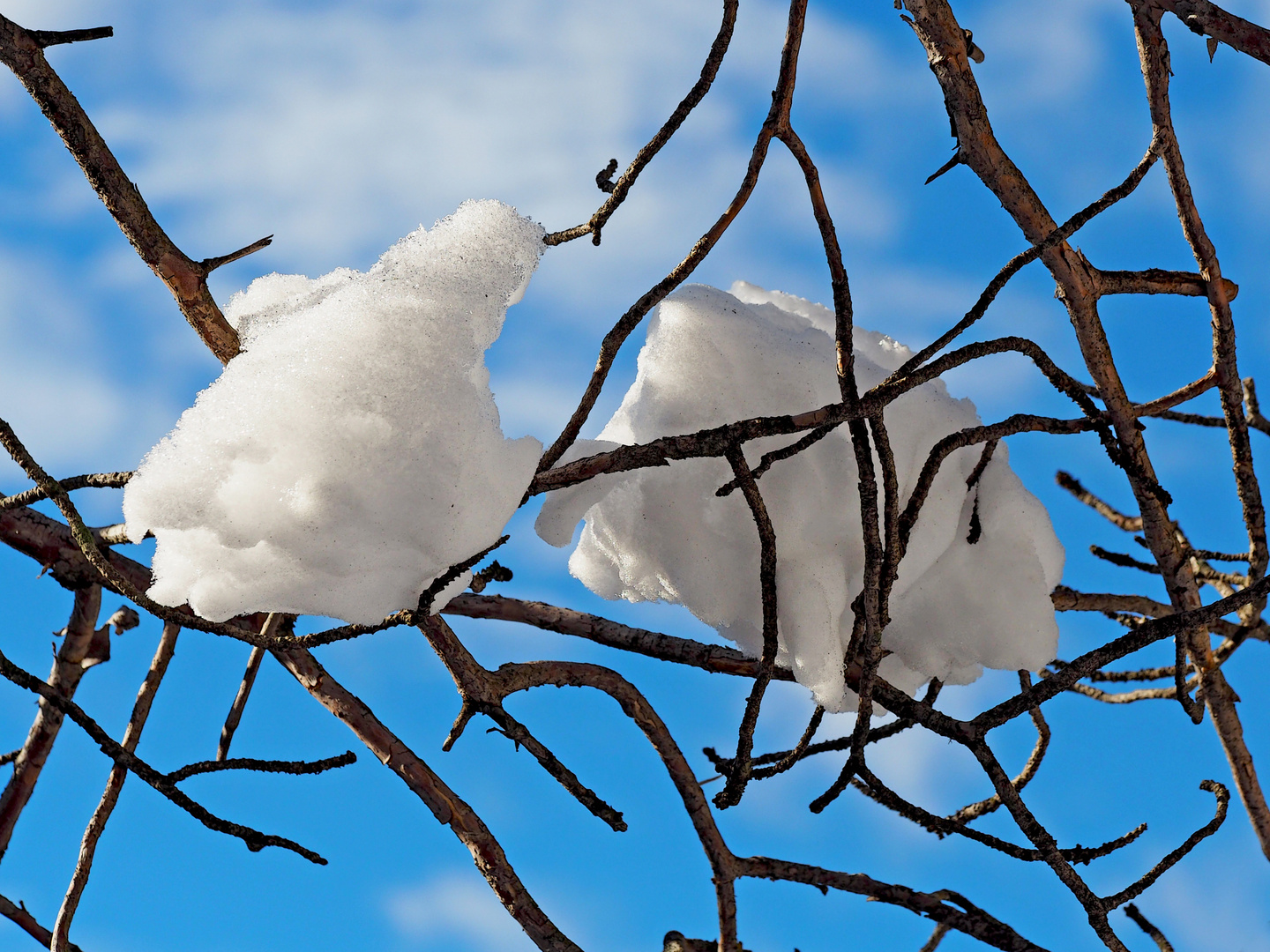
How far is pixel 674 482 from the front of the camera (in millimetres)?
1106

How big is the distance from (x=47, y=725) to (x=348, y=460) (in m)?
0.99

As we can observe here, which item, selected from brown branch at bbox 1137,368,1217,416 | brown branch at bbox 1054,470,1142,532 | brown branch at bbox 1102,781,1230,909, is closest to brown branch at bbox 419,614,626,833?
brown branch at bbox 1102,781,1230,909

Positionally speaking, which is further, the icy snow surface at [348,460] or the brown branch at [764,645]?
the brown branch at [764,645]

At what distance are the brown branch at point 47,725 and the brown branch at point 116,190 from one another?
0.71 m

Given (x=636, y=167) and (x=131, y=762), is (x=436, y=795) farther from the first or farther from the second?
(x=636, y=167)

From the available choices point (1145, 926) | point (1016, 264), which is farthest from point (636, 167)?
point (1145, 926)

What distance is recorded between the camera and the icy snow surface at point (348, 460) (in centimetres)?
74

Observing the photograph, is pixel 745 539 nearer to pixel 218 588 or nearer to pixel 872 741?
pixel 872 741

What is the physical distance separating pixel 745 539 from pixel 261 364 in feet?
1.81

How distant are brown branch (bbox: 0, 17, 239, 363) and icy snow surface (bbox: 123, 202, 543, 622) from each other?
92 mm

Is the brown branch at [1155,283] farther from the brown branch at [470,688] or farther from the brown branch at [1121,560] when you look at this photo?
the brown branch at [470,688]

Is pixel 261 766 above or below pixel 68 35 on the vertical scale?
below

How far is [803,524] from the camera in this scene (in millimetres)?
1098

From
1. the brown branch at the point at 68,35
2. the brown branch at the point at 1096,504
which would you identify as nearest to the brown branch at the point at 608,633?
the brown branch at the point at 68,35
